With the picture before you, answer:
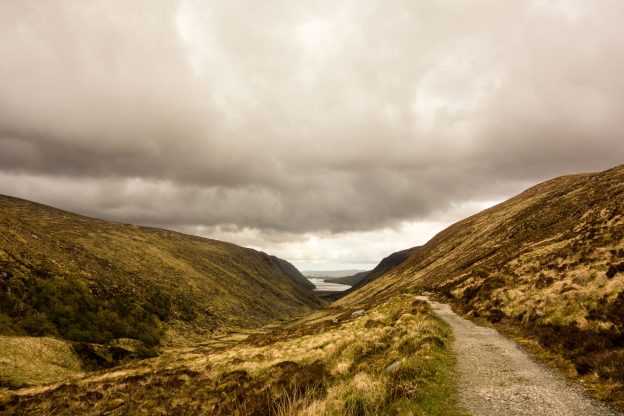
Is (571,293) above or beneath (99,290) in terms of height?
above

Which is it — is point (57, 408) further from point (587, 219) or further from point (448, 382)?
point (587, 219)

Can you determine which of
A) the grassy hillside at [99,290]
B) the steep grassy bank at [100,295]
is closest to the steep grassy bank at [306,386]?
the steep grassy bank at [100,295]

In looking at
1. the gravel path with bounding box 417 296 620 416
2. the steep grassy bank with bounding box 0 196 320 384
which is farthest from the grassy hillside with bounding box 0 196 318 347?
the gravel path with bounding box 417 296 620 416

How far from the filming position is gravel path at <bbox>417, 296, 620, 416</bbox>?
929 centimetres

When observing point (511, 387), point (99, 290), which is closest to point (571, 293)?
point (511, 387)

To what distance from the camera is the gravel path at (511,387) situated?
9.29m

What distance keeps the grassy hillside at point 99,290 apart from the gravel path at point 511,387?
96.4 m

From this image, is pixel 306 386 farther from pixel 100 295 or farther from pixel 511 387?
pixel 100 295

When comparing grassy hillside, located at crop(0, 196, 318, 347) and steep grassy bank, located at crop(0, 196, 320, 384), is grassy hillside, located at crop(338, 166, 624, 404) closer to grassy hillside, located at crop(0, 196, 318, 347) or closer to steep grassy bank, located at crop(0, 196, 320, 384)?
steep grassy bank, located at crop(0, 196, 320, 384)

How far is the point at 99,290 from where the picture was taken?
372 ft

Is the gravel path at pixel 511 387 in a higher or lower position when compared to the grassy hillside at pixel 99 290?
higher

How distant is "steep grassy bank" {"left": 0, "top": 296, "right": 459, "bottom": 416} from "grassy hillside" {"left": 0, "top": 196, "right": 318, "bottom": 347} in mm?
62815

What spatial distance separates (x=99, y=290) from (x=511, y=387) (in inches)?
5205

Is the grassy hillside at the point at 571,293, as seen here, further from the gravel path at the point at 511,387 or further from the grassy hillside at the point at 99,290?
the grassy hillside at the point at 99,290
